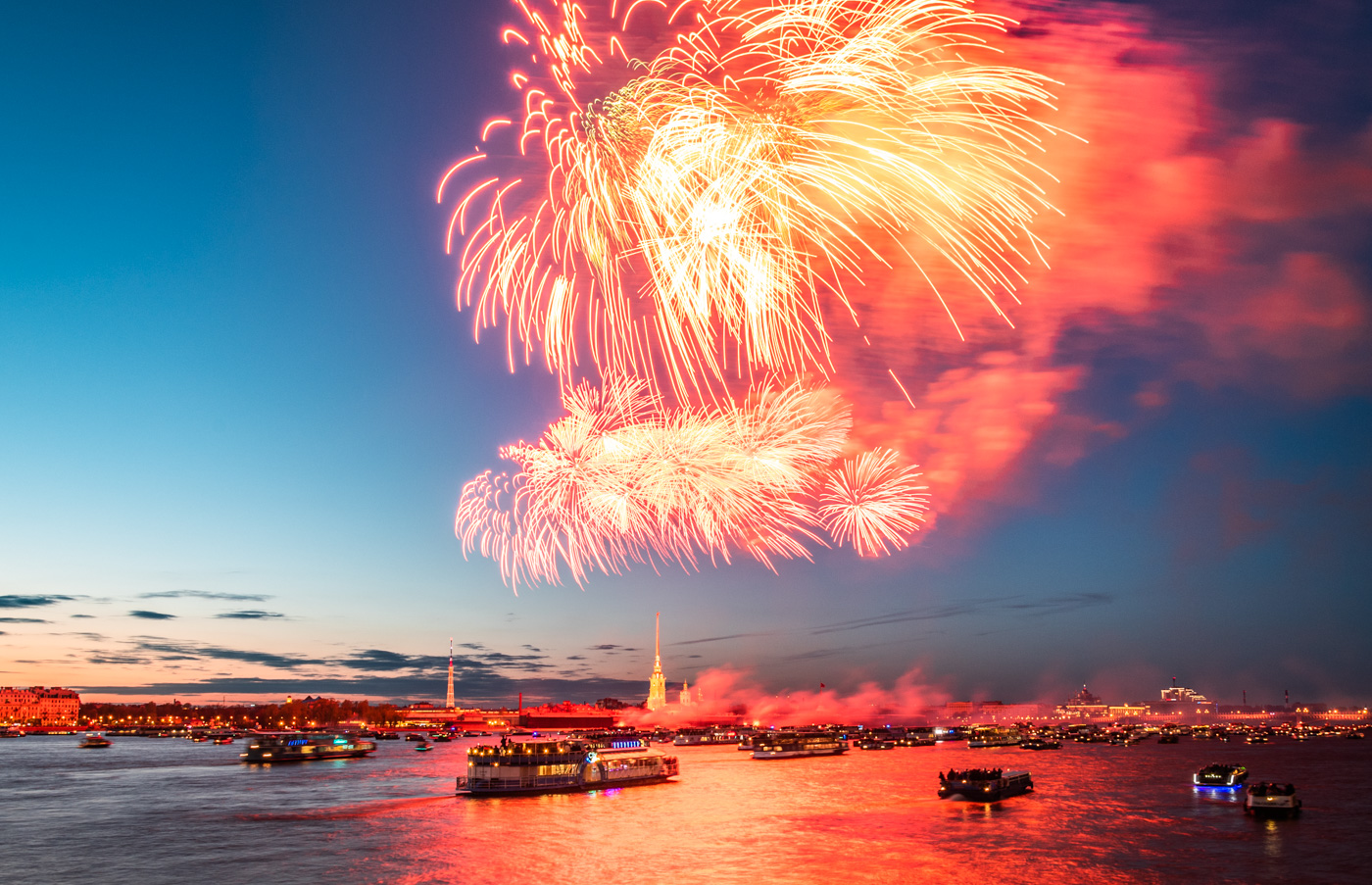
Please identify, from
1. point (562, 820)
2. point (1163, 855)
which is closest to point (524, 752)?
point (562, 820)

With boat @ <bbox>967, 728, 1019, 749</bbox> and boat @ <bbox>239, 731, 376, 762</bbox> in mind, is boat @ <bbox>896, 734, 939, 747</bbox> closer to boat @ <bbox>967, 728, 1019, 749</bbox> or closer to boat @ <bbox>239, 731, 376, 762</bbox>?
boat @ <bbox>967, 728, 1019, 749</bbox>

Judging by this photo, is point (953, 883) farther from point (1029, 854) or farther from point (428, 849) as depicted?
point (428, 849)

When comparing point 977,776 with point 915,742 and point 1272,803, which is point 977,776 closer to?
point 1272,803

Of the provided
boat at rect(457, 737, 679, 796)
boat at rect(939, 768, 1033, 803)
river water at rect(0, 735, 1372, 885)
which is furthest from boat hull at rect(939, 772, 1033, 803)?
boat at rect(457, 737, 679, 796)

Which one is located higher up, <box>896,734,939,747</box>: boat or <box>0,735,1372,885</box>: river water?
<box>0,735,1372,885</box>: river water

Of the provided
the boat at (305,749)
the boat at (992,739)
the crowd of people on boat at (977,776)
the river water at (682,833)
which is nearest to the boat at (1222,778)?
the river water at (682,833)

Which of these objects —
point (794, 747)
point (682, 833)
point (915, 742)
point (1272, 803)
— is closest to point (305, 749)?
point (794, 747)

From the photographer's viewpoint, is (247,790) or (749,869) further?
(247,790)
